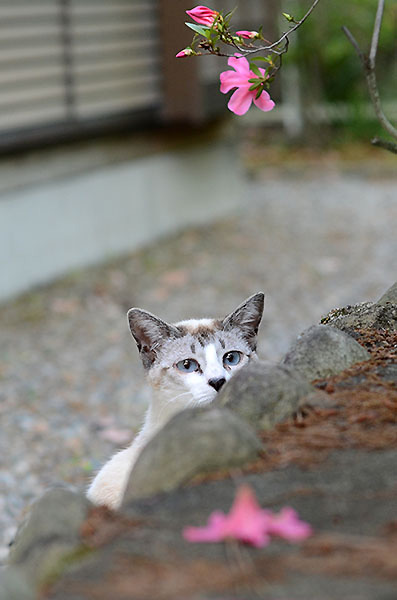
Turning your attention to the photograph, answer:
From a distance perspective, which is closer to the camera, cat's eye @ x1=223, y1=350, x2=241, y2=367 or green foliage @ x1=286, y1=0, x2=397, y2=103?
cat's eye @ x1=223, y1=350, x2=241, y2=367

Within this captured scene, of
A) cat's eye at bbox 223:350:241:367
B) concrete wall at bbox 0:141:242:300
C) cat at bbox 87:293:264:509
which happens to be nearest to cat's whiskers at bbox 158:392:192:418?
cat at bbox 87:293:264:509

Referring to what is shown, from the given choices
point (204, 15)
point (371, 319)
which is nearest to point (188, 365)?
point (371, 319)

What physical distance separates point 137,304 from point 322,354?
5.45 m

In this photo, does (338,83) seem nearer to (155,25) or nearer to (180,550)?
(155,25)

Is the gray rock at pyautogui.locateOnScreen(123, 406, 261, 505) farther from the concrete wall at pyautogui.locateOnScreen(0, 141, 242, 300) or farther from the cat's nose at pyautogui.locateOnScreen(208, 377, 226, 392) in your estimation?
the concrete wall at pyautogui.locateOnScreen(0, 141, 242, 300)

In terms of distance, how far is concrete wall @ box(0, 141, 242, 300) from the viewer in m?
7.88

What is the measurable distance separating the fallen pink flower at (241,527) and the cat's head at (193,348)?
1.56 m

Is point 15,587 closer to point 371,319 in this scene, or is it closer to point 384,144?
point 371,319

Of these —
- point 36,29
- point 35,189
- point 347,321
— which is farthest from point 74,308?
point 347,321

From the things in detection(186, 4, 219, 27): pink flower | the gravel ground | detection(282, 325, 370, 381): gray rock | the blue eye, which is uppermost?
detection(186, 4, 219, 27): pink flower

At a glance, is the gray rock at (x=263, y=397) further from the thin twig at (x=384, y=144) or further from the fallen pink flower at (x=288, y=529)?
the thin twig at (x=384, y=144)

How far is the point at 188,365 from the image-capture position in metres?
3.25

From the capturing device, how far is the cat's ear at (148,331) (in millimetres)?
3311

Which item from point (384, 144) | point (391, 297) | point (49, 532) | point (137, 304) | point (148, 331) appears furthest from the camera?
point (137, 304)
